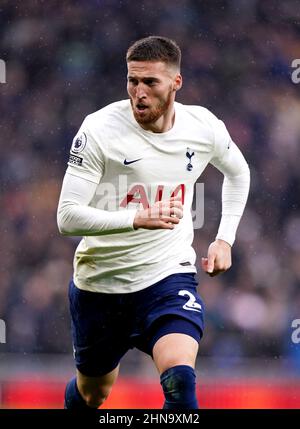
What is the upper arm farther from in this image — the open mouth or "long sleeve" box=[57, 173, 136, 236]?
"long sleeve" box=[57, 173, 136, 236]

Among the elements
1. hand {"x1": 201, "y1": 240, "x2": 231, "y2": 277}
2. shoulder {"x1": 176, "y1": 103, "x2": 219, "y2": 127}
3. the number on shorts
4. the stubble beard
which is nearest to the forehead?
the stubble beard

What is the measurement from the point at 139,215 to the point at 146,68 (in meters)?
0.77

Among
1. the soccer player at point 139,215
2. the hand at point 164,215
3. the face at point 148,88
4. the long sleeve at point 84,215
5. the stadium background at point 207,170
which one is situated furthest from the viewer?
the stadium background at point 207,170

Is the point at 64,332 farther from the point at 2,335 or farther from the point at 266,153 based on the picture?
the point at 266,153

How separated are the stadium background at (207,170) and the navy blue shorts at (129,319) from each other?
327cm

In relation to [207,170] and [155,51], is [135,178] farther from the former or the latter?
[207,170]

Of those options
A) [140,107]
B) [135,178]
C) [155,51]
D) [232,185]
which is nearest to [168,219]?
[135,178]

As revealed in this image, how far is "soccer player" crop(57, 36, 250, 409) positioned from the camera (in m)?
4.94

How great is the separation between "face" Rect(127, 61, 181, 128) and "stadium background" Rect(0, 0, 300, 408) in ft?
13.1

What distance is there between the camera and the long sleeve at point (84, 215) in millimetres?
4824

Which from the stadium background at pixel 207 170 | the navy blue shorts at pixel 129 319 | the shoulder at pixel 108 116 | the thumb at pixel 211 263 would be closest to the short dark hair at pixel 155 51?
the shoulder at pixel 108 116

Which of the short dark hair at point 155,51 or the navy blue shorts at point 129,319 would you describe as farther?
the short dark hair at point 155,51

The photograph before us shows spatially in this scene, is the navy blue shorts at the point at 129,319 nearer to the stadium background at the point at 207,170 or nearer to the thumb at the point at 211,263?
the thumb at the point at 211,263
